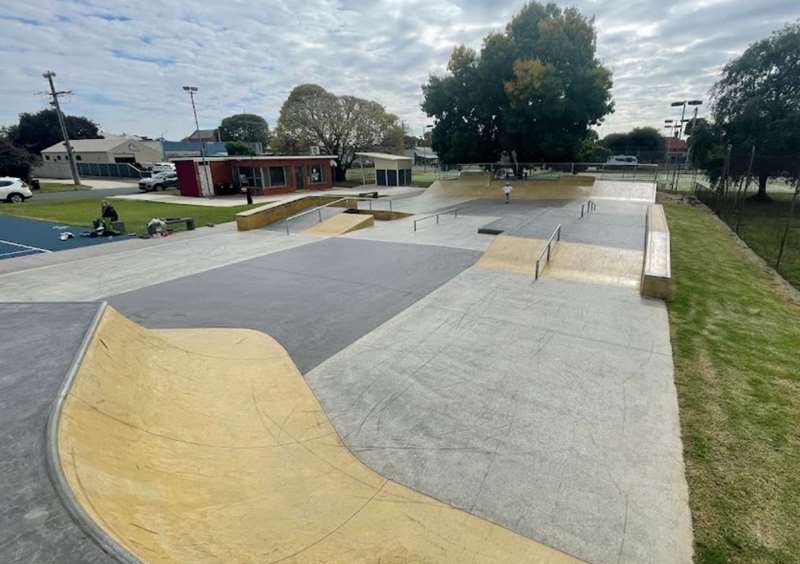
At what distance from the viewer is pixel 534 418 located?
466cm

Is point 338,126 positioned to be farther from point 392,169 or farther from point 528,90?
point 528,90

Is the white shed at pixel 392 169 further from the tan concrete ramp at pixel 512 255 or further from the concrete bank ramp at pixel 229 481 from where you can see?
the concrete bank ramp at pixel 229 481

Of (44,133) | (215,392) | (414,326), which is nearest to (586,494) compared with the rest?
(414,326)

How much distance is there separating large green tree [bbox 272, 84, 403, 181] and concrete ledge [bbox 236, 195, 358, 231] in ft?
69.6

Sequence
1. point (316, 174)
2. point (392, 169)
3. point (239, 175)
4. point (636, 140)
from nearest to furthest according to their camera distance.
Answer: point (239, 175), point (392, 169), point (316, 174), point (636, 140)

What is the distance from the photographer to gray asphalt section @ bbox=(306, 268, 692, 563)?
135 inches

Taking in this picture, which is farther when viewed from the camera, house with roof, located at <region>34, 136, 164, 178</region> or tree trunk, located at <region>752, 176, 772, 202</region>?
house with roof, located at <region>34, 136, 164, 178</region>

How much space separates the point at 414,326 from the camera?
23.7 feet

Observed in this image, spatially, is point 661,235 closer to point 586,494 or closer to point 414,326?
point 414,326

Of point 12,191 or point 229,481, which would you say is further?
point 12,191

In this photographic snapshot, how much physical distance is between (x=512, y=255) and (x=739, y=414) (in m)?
6.94

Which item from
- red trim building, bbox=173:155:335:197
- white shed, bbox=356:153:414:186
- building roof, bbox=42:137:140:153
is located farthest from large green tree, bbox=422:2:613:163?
building roof, bbox=42:137:140:153

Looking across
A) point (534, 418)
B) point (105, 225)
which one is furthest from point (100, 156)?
point (534, 418)

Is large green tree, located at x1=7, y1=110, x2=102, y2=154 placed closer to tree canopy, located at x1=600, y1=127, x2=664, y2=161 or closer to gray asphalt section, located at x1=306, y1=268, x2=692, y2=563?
gray asphalt section, located at x1=306, y1=268, x2=692, y2=563
